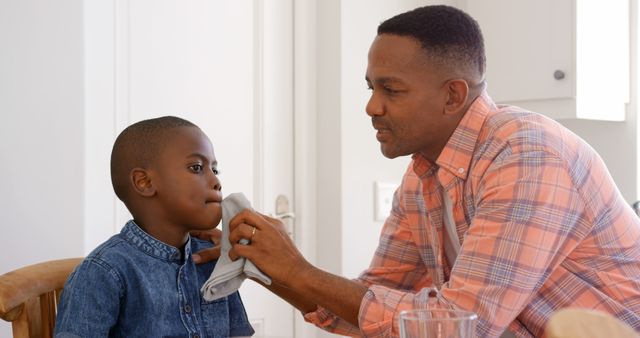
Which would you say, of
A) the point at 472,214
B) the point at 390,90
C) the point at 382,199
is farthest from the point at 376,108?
the point at 382,199

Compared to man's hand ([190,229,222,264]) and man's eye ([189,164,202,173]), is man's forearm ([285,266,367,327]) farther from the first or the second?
man's eye ([189,164,202,173])

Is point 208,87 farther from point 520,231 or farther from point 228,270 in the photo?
point 520,231

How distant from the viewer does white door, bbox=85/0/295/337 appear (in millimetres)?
2258

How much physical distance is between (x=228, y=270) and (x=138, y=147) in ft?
0.99

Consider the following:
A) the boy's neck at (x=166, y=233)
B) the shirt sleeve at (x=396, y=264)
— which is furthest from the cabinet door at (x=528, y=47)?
the boy's neck at (x=166, y=233)

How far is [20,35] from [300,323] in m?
1.42

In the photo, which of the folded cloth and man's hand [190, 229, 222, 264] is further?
man's hand [190, 229, 222, 264]

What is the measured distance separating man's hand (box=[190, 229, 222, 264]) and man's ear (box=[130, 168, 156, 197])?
13 centimetres

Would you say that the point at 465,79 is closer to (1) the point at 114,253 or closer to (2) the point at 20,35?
(1) the point at 114,253

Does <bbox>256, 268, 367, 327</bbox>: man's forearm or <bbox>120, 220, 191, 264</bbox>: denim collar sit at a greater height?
<bbox>120, 220, 191, 264</bbox>: denim collar

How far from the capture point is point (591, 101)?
2.99 metres

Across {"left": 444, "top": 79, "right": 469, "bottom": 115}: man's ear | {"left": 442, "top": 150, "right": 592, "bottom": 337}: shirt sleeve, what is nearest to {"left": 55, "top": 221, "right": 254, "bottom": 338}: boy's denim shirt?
{"left": 442, "top": 150, "right": 592, "bottom": 337}: shirt sleeve

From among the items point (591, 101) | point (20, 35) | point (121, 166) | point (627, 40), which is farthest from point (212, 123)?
point (627, 40)

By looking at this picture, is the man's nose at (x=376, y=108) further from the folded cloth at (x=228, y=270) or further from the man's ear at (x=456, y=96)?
the folded cloth at (x=228, y=270)
